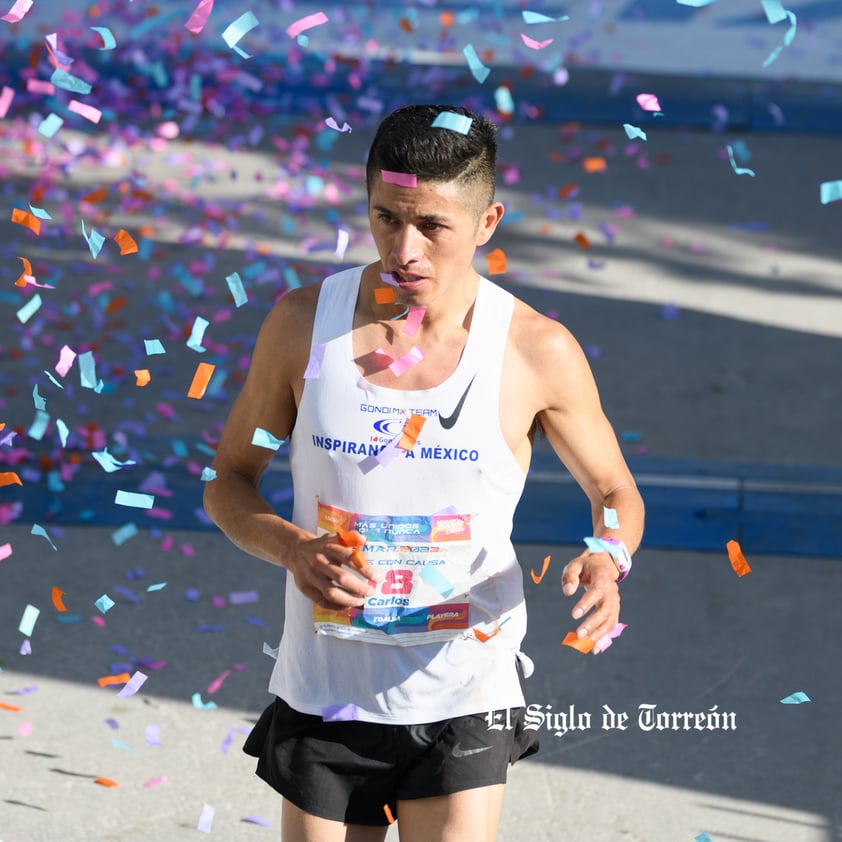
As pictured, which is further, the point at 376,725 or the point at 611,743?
the point at 611,743

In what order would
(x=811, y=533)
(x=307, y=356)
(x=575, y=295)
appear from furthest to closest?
(x=575, y=295) → (x=811, y=533) → (x=307, y=356)

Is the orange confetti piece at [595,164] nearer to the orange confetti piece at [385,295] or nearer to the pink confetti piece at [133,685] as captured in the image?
the pink confetti piece at [133,685]

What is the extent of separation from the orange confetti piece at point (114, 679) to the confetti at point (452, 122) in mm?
2354

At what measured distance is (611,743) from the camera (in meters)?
4.21

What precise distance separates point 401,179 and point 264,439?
0.54 metres

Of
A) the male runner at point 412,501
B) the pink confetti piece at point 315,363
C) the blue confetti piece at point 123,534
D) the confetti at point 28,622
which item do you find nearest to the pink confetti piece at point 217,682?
the confetti at point 28,622

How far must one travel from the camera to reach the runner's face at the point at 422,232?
2.47 meters

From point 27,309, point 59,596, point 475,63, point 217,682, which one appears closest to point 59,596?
point 59,596

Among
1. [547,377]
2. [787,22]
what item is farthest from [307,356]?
[787,22]

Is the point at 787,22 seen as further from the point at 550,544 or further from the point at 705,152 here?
the point at 550,544

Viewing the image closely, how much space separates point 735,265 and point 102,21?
7055mm

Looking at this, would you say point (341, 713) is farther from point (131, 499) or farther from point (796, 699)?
point (796, 699)

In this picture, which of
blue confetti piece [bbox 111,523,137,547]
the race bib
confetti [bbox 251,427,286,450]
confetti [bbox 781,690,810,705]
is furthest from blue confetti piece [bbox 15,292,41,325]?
confetti [bbox 781,690,810,705]

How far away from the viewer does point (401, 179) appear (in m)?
2.47
